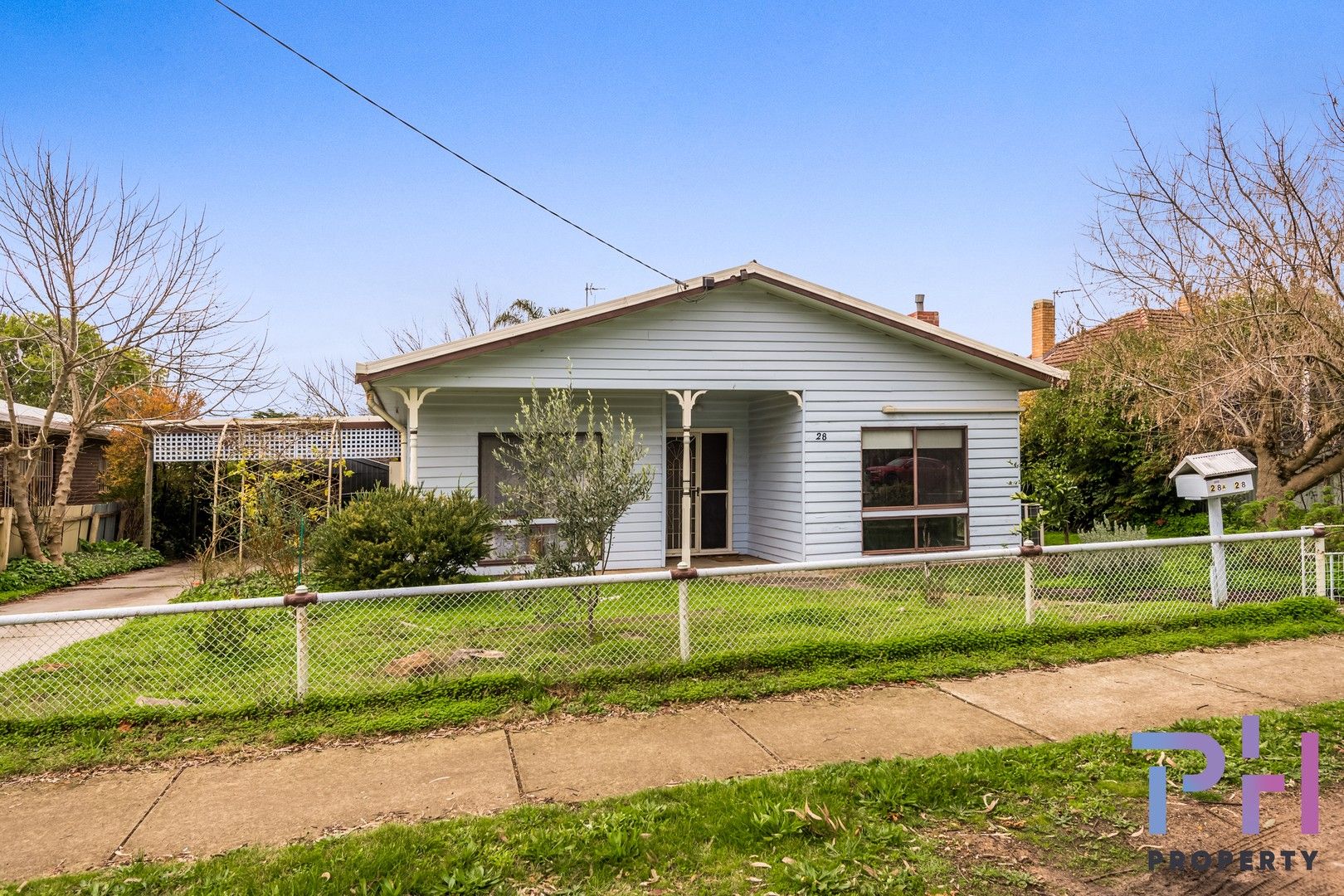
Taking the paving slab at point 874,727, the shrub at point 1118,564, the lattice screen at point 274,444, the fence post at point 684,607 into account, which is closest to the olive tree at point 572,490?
the fence post at point 684,607

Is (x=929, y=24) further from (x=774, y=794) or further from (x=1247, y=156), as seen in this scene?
(x=774, y=794)

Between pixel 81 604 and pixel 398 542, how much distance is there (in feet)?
15.1

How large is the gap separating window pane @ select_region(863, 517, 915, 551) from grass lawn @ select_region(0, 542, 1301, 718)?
301 cm

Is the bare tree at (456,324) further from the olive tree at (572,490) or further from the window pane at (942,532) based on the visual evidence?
the olive tree at (572,490)

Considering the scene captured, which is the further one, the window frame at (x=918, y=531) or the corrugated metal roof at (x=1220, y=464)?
the window frame at (x=918, y=531)

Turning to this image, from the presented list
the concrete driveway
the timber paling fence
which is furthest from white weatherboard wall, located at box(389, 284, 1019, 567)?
the concrete driveway

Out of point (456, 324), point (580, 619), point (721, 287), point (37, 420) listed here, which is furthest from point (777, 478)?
point (456, 324)

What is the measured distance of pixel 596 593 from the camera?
6.35 metres

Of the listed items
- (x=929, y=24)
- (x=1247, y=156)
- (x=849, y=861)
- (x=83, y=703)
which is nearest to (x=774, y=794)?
(x=849, y=861)

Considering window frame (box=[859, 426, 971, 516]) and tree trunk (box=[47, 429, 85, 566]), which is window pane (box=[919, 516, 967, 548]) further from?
tree trunk (box=[47, 429, 85, 566])

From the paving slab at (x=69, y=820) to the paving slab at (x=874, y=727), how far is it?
10.6 feet

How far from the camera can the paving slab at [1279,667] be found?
17.9ft

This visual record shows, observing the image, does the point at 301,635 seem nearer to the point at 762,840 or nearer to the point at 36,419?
the point at 762,840

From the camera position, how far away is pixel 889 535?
37.6 feet
